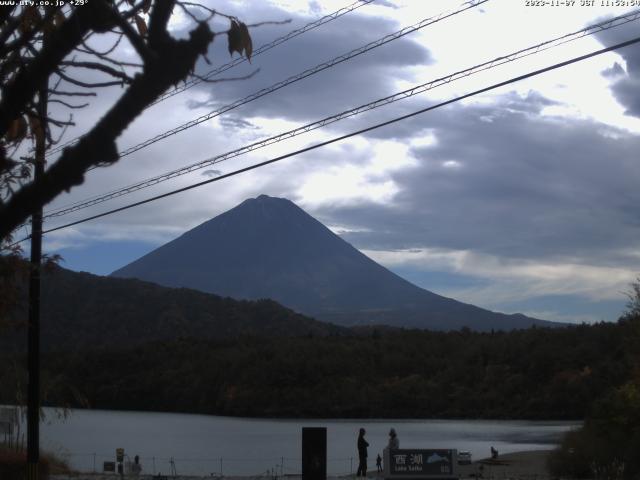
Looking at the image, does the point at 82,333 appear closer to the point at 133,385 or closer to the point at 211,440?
the point at 133,385

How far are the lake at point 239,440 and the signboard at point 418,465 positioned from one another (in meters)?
26.8

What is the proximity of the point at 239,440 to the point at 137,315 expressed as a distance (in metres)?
76.2

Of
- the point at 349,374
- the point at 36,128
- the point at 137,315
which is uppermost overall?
the point at 137,315

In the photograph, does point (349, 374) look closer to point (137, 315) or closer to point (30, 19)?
point (137, 315)

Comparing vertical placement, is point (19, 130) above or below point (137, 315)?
below

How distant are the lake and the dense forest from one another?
5.87m

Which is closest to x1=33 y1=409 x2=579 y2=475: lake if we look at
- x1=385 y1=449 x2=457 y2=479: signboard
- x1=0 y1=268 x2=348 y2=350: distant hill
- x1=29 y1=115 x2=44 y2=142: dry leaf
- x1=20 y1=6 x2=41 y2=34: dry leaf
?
x1=385 y1=449 x2=457 y2=479: signboard

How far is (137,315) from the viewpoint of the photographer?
150 meters

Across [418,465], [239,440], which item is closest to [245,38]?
[418,465]

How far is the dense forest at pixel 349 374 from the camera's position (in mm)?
106875

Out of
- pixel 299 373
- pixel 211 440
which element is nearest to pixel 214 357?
pixel 299 373

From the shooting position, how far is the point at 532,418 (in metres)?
104

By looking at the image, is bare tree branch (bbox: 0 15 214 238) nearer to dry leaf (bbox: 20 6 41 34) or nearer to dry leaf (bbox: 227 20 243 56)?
dry leaf (bbox: 227 20 243 56)

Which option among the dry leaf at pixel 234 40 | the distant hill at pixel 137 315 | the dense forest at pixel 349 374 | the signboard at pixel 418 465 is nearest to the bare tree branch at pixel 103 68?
the dry leaf at pixel 234 40
